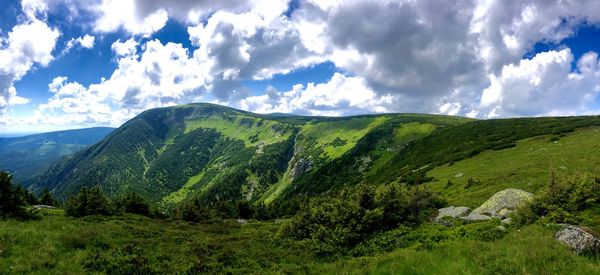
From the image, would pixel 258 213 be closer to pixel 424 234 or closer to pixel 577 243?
pixel 424 234

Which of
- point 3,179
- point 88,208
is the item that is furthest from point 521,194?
point 88,208

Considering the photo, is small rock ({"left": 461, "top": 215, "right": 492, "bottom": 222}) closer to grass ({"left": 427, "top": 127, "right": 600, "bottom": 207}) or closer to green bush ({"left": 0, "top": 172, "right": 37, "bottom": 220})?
grass ({"left": 427, "top": 127, "right": 600, "bottom": 207})

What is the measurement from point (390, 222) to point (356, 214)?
2.74 meters

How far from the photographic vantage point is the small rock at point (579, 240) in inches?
539

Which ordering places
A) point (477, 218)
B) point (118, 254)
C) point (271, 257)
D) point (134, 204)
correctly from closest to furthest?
point (118, 254)
point (271, 257)
point (477, 218)
point (134, 204)

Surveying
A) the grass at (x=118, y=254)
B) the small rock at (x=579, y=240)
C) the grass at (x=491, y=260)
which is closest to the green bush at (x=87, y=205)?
the grass at (x=118, y=254)

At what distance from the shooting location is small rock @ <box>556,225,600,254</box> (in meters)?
13.7

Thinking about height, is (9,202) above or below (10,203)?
above

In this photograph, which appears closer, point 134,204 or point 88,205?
point 88,205

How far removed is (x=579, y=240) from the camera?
14125 millimetres

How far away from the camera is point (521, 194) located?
92.5 feet

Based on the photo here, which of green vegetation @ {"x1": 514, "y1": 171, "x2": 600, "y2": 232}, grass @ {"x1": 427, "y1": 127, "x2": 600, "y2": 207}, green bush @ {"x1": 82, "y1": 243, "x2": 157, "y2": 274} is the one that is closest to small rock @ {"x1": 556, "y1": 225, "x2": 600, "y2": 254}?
green vegetation @ {"x1": 514, "y1": 171, "x2": 600, "y2": 232}

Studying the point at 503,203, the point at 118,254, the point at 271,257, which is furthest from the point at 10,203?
the point at 503,203

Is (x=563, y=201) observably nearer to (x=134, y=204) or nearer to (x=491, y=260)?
(x=491, y=260)
